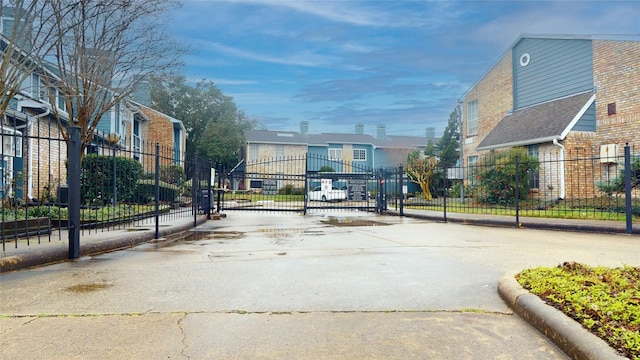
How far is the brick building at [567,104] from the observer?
17.9 metres

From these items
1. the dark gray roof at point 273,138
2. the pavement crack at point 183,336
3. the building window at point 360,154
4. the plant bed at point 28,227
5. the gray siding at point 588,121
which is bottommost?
the pavement crack at point 183,336

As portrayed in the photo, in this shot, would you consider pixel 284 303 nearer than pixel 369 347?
No

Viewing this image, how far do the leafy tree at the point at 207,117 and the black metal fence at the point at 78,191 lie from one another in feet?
81.3

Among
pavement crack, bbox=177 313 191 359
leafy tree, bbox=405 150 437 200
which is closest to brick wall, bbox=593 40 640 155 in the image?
leafy tree, bbox=405 150 437 200

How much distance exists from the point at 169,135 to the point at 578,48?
26243 millimetres

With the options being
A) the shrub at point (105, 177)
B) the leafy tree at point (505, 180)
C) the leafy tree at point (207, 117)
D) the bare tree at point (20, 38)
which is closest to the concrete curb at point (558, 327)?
the bare tree at point (20, 38)

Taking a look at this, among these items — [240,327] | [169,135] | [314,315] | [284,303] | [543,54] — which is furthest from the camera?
[169,135]

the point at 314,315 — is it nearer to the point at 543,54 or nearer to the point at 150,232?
the point at 150,232

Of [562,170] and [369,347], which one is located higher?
[562,170]

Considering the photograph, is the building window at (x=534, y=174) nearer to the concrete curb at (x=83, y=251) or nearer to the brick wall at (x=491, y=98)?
the brick wall at (x=491, y=98)

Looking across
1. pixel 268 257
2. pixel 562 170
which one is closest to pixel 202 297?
pixel 268 257

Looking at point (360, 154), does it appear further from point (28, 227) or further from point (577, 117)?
point (28, 227)

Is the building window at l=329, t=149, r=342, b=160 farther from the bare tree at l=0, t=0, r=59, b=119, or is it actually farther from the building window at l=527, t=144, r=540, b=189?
the bare tree at l=0, t=0, r=59, b=119

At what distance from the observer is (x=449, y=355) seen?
2.98 metres
